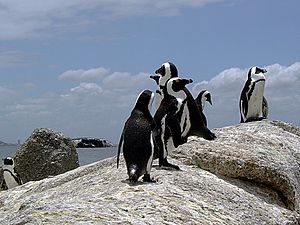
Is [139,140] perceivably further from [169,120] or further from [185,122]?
[185,122]

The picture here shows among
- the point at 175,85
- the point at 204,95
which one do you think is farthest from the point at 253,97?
the point at 175,85

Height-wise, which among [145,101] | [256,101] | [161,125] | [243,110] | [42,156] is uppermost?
[145,101]

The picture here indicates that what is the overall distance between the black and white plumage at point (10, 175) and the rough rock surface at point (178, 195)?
5.49m

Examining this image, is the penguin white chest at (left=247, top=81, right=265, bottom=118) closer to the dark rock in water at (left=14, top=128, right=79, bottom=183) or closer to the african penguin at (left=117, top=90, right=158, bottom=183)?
the dark rock in water at (left=14, top=128, right=79, bottom=183)

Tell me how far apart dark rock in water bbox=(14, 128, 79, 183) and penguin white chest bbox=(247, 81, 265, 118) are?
4983mm

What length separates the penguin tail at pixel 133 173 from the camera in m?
6.98

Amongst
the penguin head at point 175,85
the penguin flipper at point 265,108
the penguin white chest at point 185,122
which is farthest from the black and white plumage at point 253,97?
the penguin head at point 175,85

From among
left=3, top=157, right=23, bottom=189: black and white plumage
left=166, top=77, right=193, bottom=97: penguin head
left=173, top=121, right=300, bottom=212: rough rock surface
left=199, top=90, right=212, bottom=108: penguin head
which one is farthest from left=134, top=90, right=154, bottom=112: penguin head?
left=3, top=157, right=23, bottom=189: black and white plumage

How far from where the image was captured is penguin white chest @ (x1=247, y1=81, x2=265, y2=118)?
13211 mm

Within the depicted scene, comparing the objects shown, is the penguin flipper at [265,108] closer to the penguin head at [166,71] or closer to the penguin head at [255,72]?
the penguin head at [255,72]

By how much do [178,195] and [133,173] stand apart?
0.54 metres

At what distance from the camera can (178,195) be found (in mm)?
6762

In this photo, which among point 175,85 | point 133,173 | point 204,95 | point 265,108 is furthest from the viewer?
point 265,108

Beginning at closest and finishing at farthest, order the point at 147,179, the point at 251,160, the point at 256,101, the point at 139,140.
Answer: the point at 147,179 < the point at 139,140 < the point at 251,160 < the point at 256,101
